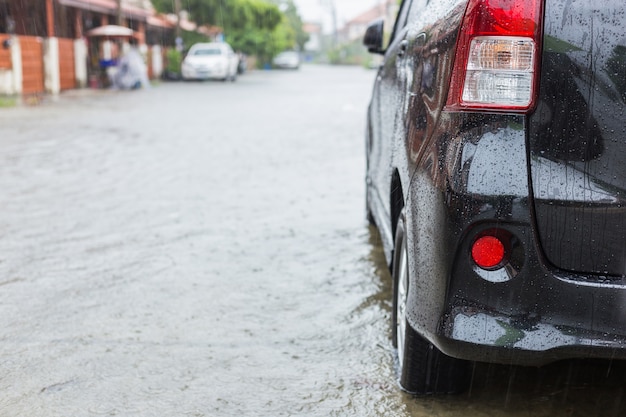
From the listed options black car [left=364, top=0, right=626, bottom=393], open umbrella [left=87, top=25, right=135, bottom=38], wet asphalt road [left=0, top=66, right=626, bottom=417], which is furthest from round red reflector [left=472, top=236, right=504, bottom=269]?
open umbrella [left=87, top=25, right=135, bottom=38]

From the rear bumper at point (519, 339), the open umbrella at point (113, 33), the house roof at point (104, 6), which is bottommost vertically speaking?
the rear bumper at point (519, 339)

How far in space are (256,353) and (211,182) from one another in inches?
187

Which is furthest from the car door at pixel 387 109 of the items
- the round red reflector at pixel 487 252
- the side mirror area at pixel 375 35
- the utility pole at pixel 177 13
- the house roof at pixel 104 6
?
the utility pole at pixel 177 13

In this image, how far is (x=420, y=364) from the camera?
9.94ft

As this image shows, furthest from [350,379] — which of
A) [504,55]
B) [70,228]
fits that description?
[70,228]

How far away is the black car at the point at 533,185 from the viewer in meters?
2.39

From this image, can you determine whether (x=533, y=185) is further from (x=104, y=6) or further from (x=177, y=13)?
(x=177, y=13)

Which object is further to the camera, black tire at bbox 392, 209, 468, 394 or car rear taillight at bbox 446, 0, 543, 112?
black tire at bbox 392, 209, 468, 394

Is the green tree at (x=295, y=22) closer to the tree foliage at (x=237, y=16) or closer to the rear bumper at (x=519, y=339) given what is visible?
the tree foliage at (x=237, y=16)

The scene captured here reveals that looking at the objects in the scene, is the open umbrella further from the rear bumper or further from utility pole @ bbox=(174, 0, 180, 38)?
the rear bumper

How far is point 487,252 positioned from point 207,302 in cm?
225

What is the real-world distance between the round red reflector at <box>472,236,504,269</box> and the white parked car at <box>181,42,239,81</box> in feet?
108

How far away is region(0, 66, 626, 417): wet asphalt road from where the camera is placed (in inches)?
126

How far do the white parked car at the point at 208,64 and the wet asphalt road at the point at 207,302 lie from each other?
2549 centimetres
